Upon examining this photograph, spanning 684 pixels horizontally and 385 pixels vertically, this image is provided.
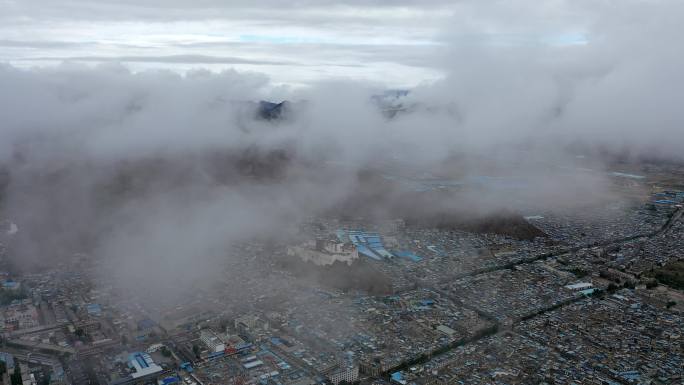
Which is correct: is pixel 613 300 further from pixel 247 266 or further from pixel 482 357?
pixel 247 266

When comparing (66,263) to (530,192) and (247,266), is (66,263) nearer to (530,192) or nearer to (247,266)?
(247,266)

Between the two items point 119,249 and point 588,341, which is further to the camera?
point 119,249

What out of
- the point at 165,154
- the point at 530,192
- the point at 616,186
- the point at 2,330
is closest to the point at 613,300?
the point at 530,192

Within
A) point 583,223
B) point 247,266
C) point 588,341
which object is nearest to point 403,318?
point 588,341

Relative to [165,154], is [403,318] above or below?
below

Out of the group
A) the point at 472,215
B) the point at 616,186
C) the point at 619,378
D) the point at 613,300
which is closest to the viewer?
the point at 619,378

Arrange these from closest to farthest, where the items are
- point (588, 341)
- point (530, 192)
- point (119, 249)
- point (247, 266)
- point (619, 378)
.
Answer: point (619, 378) → point (588, 341) → point (247, 266) → point (119, 249) → point (530, 192)

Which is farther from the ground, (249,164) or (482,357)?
(249,164)

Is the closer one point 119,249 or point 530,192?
point 119,249

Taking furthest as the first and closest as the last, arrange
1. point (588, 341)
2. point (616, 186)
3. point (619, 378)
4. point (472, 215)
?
point (616, 186) → point (472, 215) → point (588, 341) → point (619, 378)
